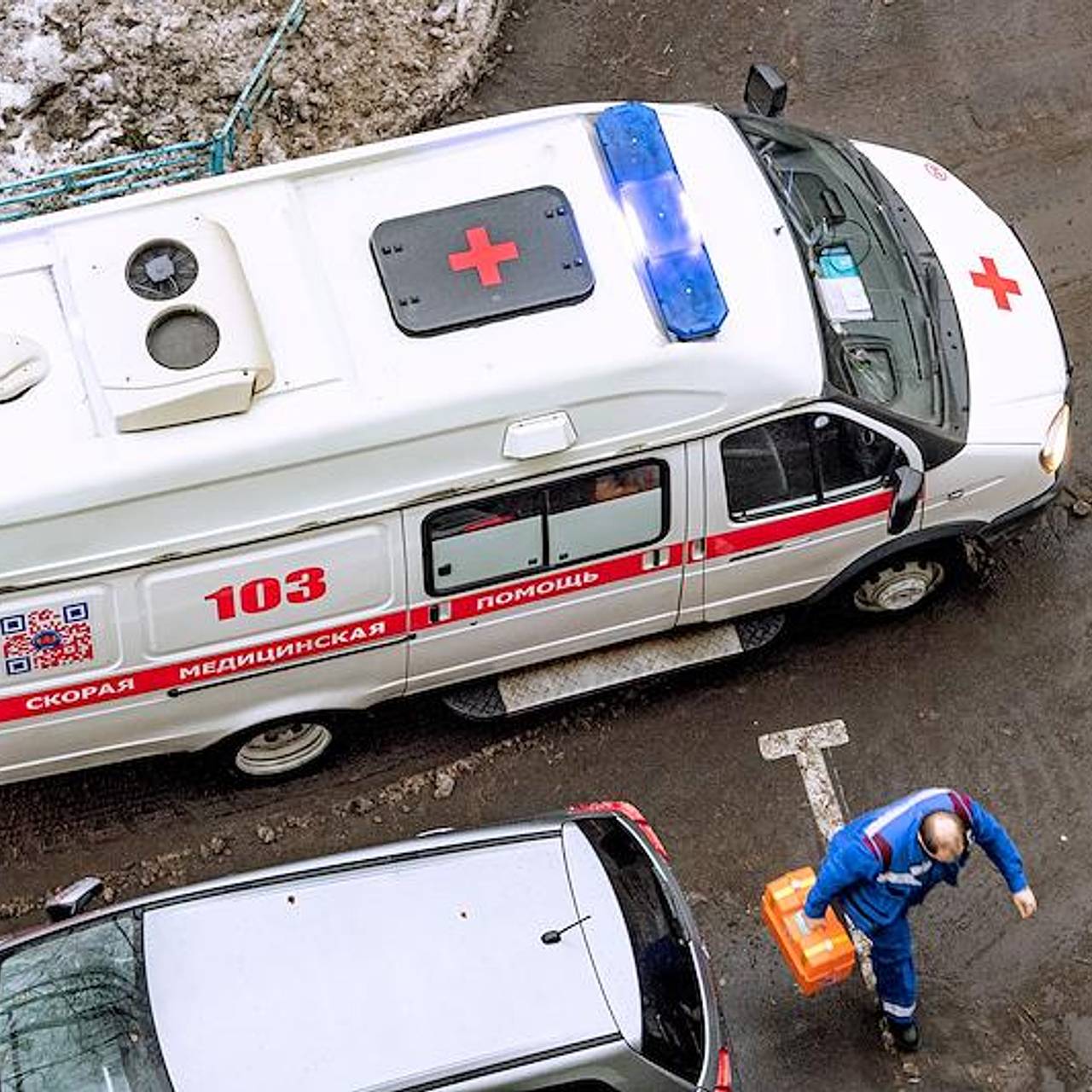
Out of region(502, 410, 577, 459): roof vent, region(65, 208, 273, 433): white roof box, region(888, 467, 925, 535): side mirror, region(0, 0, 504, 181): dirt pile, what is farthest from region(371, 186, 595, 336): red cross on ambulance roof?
region(0, 0, 504, 181): dirt pile

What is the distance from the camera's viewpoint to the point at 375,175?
7711 mm

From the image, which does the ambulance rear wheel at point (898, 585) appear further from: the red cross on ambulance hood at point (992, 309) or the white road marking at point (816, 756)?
the red cross on ambulance hood at point (992, 309)

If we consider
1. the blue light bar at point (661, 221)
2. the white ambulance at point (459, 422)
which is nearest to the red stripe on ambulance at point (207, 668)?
the white ambulance at point (459, 422)

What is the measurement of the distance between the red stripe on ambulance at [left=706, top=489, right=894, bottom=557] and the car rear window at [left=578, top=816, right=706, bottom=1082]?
1381 mm

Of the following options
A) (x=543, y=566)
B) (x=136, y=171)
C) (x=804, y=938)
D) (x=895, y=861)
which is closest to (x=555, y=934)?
(x=804, y=938)

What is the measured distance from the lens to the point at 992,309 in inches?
330

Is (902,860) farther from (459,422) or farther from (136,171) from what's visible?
(136,171)

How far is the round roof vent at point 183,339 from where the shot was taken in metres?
7.06

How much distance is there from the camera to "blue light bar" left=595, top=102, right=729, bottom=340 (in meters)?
7.31

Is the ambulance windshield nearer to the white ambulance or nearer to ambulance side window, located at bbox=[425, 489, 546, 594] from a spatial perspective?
the white ambulance

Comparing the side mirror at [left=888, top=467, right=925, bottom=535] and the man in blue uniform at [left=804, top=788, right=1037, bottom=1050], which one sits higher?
the side mirror at [left=888, top=467, right=925, bottom=535]

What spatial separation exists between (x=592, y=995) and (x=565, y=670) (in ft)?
7.03

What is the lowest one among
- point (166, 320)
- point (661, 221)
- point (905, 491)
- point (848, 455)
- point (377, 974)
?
point (377, 974)

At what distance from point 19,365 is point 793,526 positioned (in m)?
3.23
